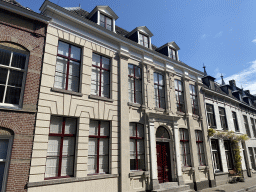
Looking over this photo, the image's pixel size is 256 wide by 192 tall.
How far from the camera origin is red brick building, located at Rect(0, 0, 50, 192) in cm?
631

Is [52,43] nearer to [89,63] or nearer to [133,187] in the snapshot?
[89,63]

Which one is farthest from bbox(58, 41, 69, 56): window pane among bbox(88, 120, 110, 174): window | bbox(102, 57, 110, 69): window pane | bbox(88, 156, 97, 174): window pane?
bbox(88, 156, 97, 174): window pane

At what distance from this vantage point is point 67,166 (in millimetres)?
7621

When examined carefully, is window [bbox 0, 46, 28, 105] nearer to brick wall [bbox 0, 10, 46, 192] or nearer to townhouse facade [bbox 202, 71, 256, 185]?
brick wall [bbox 0, 10, 46, 192]

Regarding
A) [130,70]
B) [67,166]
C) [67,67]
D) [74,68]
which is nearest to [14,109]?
[67,67]

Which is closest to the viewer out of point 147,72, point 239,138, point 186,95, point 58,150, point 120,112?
point 58,150

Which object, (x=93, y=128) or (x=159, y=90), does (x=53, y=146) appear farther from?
(x=159, y=90)

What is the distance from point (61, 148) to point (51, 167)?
78 centimetres

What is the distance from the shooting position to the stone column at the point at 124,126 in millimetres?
8820

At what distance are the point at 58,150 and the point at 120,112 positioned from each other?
3557mm

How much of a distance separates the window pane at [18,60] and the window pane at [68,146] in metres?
3.49

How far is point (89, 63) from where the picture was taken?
9195 mm

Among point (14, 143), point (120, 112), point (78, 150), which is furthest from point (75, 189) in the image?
point (120, 112)

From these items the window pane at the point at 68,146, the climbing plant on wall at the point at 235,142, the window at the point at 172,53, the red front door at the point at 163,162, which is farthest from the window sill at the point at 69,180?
the climbing plant on wall at the point at 235,142
